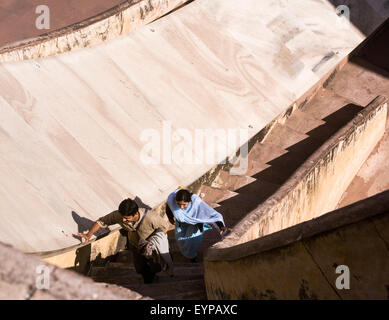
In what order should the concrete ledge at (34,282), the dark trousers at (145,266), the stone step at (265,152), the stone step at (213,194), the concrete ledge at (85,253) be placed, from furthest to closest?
the stone step at (265,152), the stone step at (213,194), the concrete ledge at (85,253), the dark trousers at (145,266), the concrete ledge at (34,282)

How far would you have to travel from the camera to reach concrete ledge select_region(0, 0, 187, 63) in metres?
8.46

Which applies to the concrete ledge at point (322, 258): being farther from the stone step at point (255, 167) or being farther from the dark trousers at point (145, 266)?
the stone step at point (255, 167)

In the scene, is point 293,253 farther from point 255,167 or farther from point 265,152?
point 265,152

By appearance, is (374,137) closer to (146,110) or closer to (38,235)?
(146,110)

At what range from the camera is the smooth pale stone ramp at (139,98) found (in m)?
7.20

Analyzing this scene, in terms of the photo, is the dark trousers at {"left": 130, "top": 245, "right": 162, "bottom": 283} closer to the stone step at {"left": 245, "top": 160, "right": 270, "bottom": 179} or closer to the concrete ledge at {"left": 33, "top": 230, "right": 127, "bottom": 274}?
the concrete ledge at {"left": 33, "top": 230, "right": 127, "bottom": 274}

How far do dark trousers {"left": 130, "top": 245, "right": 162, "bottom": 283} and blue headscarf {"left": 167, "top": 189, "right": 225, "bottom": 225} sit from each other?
54cm

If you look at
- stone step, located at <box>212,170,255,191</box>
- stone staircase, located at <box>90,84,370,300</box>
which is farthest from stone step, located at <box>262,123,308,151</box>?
stone step, located at <box>212,170,255,191</box>

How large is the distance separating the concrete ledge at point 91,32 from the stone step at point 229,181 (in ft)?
9.51

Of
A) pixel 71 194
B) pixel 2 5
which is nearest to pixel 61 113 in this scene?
pixel 71 194

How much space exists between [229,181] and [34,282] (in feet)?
15.8

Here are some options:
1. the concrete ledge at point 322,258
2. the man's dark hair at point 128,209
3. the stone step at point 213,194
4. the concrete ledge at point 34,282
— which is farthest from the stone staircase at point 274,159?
the concrete ledge at point 34,282
